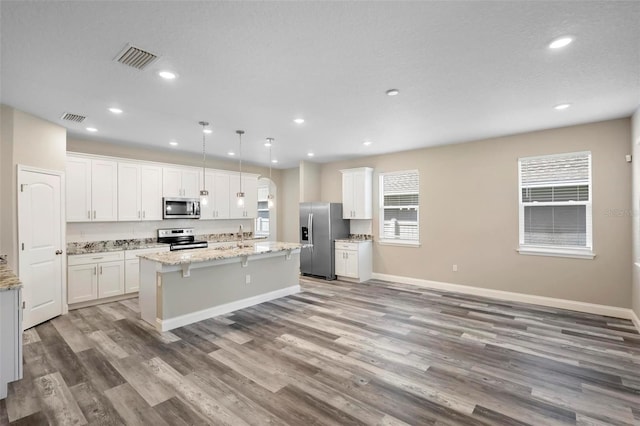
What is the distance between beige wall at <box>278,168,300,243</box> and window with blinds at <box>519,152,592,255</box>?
526 centimetres

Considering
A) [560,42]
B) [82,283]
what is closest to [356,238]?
[82,283]

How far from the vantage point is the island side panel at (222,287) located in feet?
13.3

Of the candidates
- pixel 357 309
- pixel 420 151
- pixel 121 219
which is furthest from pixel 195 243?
pixel 420 151

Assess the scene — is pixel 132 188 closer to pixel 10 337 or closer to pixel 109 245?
pixel 109 245

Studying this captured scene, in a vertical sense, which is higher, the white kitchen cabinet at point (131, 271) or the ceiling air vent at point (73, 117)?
the ceiling air vent at point (73, 117)

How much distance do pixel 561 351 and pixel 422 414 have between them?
2.09 meters

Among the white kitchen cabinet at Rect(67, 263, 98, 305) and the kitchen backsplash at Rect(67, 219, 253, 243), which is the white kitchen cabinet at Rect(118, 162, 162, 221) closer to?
the kitchen backsplash at Rect(67, 219, 253, 243)

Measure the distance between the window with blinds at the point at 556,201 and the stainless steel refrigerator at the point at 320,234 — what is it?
11.6ft

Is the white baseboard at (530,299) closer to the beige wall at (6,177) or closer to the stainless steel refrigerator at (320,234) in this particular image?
the stainless steel refrigerator at (320,234)

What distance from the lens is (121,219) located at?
5543 millimetres

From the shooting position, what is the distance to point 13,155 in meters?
3.83

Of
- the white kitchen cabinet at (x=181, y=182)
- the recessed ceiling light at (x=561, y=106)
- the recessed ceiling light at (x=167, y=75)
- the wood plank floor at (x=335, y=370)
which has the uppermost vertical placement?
the recessed ceiling light at (x=167, y=75)

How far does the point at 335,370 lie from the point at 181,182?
16.4ft

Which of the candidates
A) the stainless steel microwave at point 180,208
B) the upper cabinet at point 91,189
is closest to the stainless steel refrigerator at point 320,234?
the stainless steel microwave at point 180,208
